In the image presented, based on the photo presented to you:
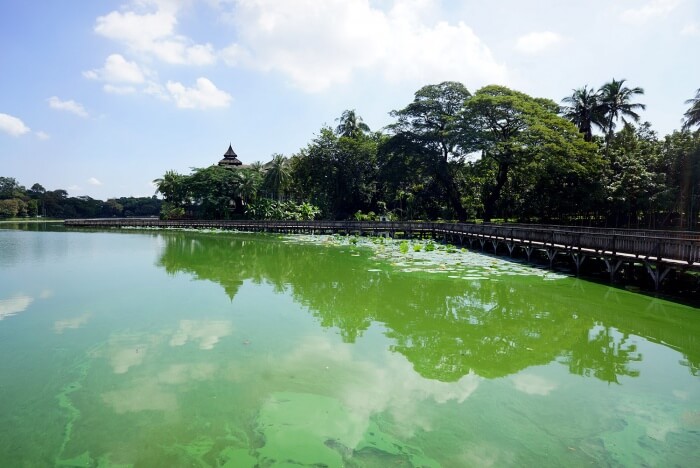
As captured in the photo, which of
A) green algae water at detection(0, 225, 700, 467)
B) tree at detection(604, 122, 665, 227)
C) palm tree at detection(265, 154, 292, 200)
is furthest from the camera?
palm tree at detection(265, 154, 292, 200)

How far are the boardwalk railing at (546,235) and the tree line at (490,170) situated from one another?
5.92 meters

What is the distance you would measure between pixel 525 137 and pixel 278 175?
3094 centimetres

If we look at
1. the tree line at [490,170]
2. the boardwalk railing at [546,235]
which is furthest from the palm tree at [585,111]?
the boardwalk railing at [546,235]

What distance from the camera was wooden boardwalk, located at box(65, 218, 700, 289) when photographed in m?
13.8

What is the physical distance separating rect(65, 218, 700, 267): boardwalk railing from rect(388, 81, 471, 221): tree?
238 inches

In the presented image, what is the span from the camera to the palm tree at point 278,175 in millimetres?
53781

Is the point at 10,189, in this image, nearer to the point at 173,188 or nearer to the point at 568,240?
the point at 173,188

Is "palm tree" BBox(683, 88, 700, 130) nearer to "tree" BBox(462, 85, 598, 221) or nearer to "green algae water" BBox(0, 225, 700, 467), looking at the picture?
"tree" BBox(462, 85, 598, 221)

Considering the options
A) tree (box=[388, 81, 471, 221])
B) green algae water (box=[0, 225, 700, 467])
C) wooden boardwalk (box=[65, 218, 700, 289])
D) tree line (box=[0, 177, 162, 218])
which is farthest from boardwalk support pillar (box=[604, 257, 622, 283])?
tree line (box=[0, 177, 162, 218])

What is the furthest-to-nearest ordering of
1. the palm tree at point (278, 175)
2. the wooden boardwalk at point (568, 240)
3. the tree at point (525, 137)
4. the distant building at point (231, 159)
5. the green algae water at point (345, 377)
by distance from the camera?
the distant building at point (231, 159)
the palm tree at point (278, 175)
the tree at point (525, 137)
the wooden boardwalk at point (568, 240)
the green algae water at point (345, 377)

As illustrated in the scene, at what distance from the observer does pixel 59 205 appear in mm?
90188

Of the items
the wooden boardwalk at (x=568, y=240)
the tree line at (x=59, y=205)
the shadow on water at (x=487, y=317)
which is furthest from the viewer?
the tree line at (x=59, y=205)

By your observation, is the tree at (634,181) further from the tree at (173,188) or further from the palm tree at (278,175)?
the tree at (173,188)

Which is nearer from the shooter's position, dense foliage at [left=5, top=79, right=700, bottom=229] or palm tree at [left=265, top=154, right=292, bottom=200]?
dense foliage at [left=5, top=79, right=700, bottom=229]
